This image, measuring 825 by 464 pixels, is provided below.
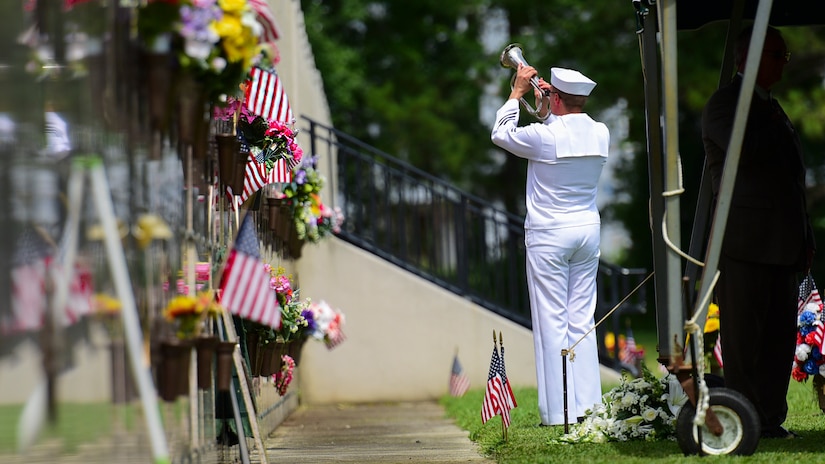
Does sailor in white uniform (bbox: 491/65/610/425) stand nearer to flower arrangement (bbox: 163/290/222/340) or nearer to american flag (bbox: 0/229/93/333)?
flower arrangement (bbox: 163/290/222/340)

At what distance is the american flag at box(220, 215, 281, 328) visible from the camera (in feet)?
14.7

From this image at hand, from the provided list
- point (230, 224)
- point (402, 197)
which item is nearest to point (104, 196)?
point (230, 224)

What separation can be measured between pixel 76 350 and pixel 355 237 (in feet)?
28.2

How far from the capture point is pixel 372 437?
317 inches

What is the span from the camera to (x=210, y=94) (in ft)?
14.3

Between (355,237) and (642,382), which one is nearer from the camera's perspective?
(642,382)

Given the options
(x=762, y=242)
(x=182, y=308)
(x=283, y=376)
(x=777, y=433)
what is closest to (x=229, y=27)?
(x=182, y=308)

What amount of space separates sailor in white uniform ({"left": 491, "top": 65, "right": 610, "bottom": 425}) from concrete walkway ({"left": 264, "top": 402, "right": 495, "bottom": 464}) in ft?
2.35

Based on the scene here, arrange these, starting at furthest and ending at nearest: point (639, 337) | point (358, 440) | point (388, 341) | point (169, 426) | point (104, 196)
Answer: point (639, 337) < point (388, 341) < point (358, 440) < point (169, 426) < point (104, 196)

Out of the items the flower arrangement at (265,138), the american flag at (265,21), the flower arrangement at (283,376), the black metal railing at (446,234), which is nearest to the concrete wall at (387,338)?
the black metal railing at (446,234)

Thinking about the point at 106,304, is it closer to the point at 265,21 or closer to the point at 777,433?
the point at 265,21

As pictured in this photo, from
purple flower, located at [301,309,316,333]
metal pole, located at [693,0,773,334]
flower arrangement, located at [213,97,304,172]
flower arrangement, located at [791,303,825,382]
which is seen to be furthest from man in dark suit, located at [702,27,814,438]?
purple flower, located at [301,309,316,333]

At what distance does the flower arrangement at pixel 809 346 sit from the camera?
21.5 feet

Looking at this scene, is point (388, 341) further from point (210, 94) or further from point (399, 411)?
point (210, 94)
